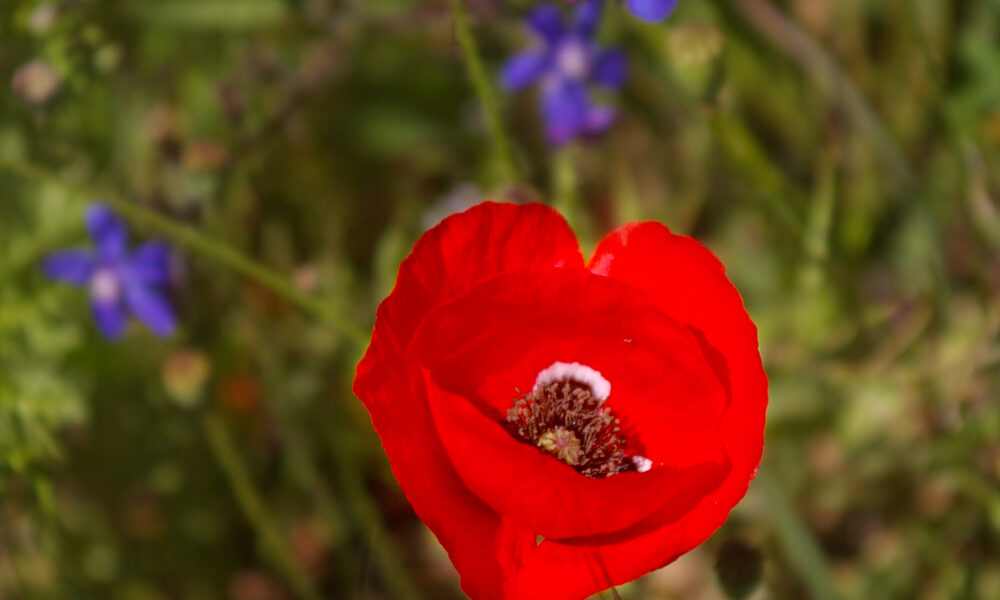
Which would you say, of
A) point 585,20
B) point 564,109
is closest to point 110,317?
point 564,109

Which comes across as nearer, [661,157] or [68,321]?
[68,321]

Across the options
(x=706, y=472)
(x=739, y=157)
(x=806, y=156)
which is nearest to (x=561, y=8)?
(x=806, y=156)

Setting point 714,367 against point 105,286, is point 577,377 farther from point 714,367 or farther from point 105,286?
point 105,286

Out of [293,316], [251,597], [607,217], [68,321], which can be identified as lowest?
[251,597]

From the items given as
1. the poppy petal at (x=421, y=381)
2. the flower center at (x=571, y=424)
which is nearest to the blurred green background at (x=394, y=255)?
the flower center at (x=571, y=424)

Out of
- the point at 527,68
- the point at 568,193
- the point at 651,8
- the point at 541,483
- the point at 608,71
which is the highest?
the point at 527,68

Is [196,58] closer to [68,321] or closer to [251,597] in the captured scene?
[68,321]
